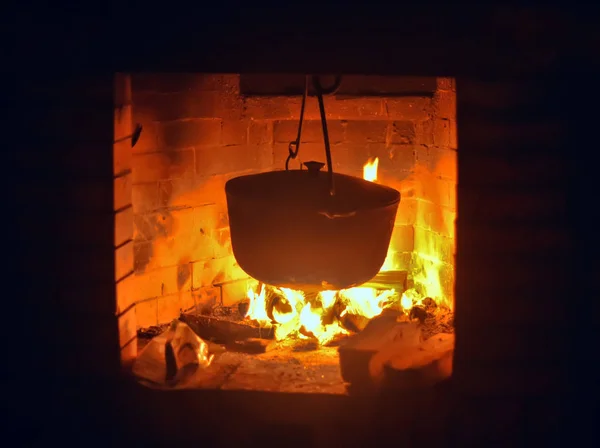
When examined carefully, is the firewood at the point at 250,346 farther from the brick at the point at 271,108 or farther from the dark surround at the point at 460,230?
the brick at the point at 271,108

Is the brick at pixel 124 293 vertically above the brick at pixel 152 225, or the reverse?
the brick at pixel 152 225

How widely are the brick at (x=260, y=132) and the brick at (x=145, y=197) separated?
0.49 metres

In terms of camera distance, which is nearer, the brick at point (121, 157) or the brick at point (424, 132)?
the brick at point (121, 157)

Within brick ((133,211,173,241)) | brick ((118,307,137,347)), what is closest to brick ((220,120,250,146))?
brick ((133,211,173,241))

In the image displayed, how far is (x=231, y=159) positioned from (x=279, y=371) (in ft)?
3.37

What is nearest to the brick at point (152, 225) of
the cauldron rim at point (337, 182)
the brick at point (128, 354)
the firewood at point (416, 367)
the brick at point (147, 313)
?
the brick at point (147, 313)

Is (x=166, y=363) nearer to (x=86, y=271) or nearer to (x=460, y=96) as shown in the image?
(x=86, y=271)

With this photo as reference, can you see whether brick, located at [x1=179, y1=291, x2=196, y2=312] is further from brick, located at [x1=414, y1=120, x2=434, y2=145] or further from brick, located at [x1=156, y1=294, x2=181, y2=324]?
brick, located at [x1=414, y1=120, x2=434, y2=145]

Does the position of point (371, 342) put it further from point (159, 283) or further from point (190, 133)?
point (190, 133)

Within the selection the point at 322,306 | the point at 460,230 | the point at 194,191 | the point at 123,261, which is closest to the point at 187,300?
the point at 194,191

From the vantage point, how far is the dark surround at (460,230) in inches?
97.9

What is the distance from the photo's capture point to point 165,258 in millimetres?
3467

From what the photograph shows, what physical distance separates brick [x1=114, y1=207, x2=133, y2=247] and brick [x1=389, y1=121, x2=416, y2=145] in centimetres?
128

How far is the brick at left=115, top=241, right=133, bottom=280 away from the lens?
2719 millimetres
